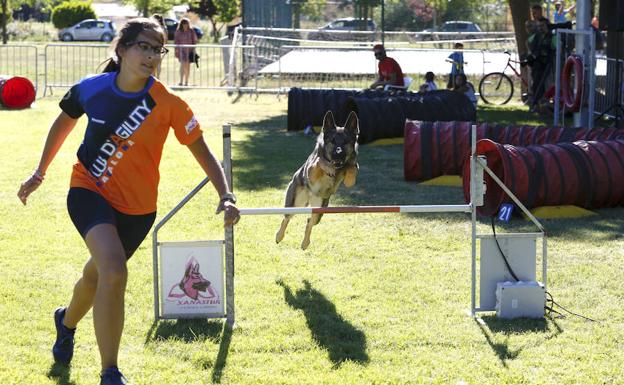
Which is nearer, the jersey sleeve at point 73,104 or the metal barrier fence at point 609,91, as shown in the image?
the jersey sleeve at point 73,104

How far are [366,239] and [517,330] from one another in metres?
3.07

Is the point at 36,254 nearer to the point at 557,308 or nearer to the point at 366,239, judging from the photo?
the point at 366,239

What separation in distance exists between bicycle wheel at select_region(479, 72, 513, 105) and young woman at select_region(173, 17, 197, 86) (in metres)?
7.55

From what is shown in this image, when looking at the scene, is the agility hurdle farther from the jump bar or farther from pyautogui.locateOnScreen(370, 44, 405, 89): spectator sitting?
pyautogui.locateOnScreen(370, 44, 405, 89): spectator sitting

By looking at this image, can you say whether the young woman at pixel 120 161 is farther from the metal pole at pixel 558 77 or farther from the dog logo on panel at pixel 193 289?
the metal pole at pixel 558 77

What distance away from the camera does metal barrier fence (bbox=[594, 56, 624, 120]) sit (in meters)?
16.4

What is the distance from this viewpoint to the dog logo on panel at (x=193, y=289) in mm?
6586

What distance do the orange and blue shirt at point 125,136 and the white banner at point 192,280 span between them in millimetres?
1426

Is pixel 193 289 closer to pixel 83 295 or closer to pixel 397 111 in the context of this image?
pixel 83 295

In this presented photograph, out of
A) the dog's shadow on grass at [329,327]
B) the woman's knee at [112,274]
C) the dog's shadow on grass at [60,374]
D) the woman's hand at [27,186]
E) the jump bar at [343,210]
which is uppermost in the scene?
the woman's hand at [27,186]

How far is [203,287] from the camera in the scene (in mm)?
6602

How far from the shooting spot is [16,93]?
2067 centimetres

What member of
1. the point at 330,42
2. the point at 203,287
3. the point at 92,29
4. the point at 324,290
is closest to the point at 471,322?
the point at 324,290

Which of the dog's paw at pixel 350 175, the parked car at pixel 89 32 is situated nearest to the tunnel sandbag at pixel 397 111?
the dog's paw at pixel 350 175
